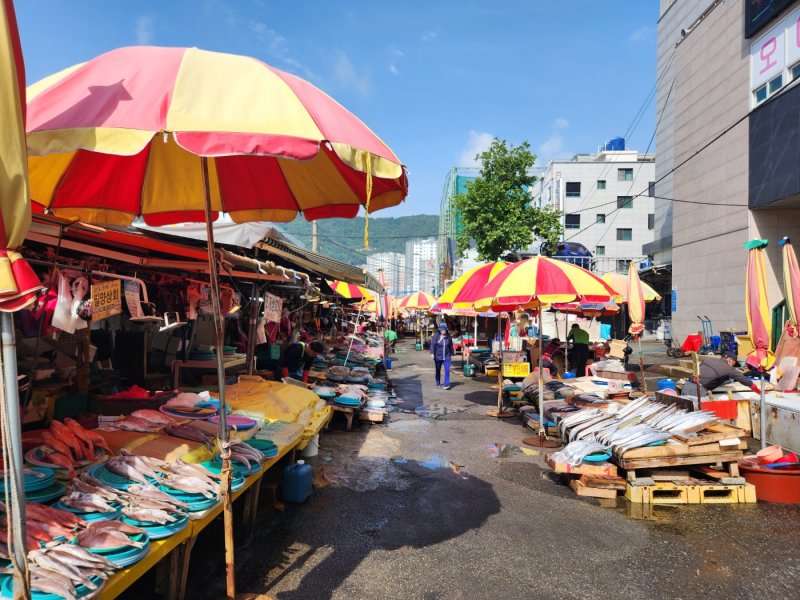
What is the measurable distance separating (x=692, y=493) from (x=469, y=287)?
543cm

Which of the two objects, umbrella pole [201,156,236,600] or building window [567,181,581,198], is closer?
umbrella pole [201,156,236,600]

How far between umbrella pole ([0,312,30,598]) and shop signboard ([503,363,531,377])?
1233 cm

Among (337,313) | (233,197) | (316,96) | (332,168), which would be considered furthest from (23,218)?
(337,313)

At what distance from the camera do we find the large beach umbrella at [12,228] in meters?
1.59

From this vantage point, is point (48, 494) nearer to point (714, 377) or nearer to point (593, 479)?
point (593, 479)

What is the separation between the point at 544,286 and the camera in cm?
820

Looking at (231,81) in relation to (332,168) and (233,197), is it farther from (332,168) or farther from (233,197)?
(233,197)

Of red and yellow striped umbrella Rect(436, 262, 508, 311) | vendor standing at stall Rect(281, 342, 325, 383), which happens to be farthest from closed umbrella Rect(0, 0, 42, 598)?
vendor standing at stall Rect(281, 342, 325, 383)

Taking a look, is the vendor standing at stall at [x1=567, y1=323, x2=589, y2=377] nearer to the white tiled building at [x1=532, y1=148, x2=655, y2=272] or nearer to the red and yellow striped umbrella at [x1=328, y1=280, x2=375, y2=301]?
the red and yellow striped umbrella at [x1=328, y1=280, x2=375, y2=301]

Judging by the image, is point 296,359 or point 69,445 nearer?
point 69,445

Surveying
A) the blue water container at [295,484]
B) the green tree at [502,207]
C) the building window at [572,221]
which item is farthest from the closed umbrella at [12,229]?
the building window at [572,221]

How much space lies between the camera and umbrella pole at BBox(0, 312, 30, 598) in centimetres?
163

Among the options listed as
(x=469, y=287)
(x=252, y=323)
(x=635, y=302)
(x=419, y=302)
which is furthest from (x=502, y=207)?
(x=252, y=323)

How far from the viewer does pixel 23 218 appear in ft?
5.48
